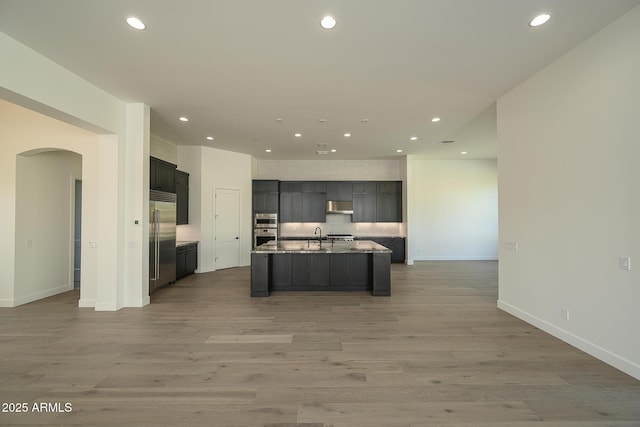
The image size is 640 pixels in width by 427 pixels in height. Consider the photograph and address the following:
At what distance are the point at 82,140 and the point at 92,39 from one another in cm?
244

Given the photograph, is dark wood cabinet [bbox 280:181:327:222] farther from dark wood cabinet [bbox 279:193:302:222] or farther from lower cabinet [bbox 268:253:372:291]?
lower cabinet [bbox 268:253:372:291]

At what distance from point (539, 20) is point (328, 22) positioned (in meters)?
2.03

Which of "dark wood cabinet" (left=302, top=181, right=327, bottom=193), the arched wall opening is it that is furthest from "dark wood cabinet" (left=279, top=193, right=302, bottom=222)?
the arched wall opening

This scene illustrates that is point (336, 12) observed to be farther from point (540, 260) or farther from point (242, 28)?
point (540, 260)

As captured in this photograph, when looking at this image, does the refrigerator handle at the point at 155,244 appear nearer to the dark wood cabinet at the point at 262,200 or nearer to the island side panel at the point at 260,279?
the island side panel at the point at 260,279

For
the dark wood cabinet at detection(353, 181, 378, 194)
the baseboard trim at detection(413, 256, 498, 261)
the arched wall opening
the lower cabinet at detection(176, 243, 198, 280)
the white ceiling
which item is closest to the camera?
the white ceiling

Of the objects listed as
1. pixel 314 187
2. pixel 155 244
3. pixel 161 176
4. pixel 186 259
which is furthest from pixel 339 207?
pixel 155 244

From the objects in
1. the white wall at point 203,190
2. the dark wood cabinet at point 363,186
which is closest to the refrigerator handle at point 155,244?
the white wall at point 203,190

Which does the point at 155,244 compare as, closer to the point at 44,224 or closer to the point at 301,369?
the point at 44,224

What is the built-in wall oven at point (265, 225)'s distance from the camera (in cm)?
854

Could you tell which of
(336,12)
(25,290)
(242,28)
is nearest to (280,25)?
(242,28)

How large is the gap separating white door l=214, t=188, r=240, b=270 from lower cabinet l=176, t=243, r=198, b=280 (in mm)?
586

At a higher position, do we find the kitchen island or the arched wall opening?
the arched wall opening

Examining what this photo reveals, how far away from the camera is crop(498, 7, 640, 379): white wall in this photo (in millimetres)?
2686
